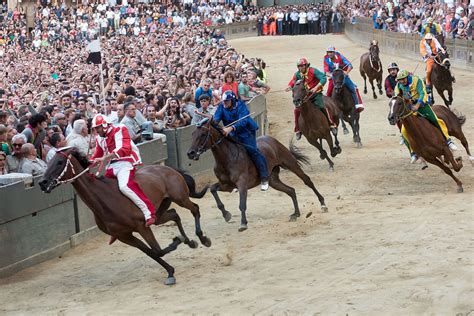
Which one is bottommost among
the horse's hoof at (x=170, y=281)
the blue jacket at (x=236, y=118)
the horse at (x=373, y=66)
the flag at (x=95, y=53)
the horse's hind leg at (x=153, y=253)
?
the horse at (x=373, y=66)

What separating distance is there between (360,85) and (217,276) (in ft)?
79.0

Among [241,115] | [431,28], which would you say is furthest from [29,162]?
[431,28]

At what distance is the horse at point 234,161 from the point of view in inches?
554

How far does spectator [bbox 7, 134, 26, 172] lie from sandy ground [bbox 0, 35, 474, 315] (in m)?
1.41

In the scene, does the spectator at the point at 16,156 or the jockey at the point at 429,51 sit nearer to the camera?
the spectator at the point at 16,156

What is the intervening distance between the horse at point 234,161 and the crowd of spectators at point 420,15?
19062mm

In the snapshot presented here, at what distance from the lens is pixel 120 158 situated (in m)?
12.2

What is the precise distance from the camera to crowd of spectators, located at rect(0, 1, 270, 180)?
14.7 meters

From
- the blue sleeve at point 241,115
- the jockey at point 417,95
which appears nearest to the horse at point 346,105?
the jockey at point 417,95

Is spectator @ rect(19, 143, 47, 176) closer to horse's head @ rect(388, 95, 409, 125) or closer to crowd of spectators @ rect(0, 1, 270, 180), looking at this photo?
crowd of spectators @ rect(0, 1, 270, 180)

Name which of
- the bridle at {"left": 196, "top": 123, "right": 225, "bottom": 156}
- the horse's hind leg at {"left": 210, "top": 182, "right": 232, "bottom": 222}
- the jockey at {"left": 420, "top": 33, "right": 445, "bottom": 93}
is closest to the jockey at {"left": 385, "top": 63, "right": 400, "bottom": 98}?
the horse's hind leg at {"left": 210, "top": 182, "right": 232, "bottom": 222}

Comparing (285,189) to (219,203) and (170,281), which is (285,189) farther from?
(170,281)

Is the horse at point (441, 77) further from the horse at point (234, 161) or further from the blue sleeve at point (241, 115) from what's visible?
the blue sleeve at point (241, 115)

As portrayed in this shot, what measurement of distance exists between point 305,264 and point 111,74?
13.7 metres
